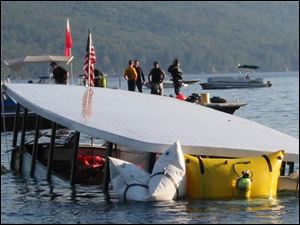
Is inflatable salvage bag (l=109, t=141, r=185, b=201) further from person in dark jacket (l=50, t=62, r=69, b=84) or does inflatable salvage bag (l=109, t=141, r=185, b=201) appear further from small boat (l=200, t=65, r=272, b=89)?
small boat (l=200, t=65, r=272, b=89)

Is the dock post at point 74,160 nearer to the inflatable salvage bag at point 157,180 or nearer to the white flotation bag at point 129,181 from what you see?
the white flotation bag at point 129,181

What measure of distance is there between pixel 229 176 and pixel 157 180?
126 centimetres

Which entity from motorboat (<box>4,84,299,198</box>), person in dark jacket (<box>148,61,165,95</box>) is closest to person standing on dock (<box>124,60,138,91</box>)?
person in dark jacket (<box>148,61,165,95</box>)

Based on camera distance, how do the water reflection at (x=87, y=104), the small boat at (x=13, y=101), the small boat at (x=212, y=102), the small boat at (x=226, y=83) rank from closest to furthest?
1. the water reflection at (x=87, y=104)
2. the small boat at (x=212, y=102)
3. the small boat at (x=13, y=101)
4. the small boat at (x=226, y=83)

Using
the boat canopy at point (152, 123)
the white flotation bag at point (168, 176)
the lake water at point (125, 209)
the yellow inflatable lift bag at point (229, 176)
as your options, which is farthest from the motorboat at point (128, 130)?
the lake water at point (125, 209)

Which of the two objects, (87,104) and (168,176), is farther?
(87,104)

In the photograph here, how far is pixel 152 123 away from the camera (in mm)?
21641

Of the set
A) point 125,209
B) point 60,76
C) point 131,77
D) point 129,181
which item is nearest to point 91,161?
point 129,181

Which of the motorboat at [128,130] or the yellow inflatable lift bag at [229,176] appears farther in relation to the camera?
the motorboat at [128,130]

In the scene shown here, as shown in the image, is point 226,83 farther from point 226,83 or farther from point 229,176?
point 229,176

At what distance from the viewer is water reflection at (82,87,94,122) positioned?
71.9 ft

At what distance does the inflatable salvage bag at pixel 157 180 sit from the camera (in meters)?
18.7

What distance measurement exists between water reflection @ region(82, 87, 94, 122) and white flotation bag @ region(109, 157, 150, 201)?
2102 mm

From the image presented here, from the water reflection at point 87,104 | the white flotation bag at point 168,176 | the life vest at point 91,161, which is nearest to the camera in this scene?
the white flotation bag at point 168,176
